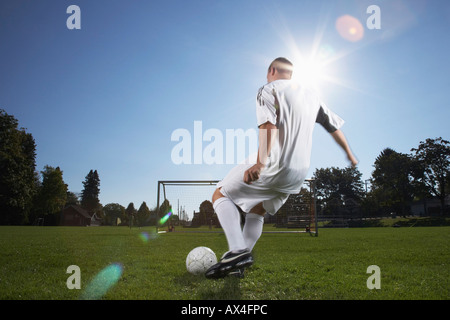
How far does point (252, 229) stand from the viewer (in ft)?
11.6

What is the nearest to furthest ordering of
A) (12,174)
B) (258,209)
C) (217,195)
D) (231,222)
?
(231,222) → (217,195) → (258,209) → (12,174)

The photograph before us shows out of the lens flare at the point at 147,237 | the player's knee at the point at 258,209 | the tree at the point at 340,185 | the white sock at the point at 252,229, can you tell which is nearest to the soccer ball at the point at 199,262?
the white sock at the point at 252,229

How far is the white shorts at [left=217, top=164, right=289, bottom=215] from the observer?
3.01m

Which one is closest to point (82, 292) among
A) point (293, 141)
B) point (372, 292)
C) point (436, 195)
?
point (293, 141)

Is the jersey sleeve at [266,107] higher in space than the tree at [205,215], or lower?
higher

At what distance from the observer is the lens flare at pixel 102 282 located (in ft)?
9.80

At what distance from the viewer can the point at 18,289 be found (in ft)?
10.7

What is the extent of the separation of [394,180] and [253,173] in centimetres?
5558

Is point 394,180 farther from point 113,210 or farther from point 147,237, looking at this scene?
point 113,210

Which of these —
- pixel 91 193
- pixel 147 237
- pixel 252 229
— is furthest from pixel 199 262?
pixel 91 193

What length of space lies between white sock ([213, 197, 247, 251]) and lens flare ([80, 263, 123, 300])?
1.44 metres

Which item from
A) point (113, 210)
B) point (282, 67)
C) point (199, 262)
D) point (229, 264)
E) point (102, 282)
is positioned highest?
point (282, 67)

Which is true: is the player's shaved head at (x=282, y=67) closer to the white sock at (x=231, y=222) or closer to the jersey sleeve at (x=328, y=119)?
the jersey sleeve at (x=328, y=119)

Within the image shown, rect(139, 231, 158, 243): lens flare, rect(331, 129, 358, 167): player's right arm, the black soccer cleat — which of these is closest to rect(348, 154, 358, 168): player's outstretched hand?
rect(331, 129, 358, 167): player's right arm
